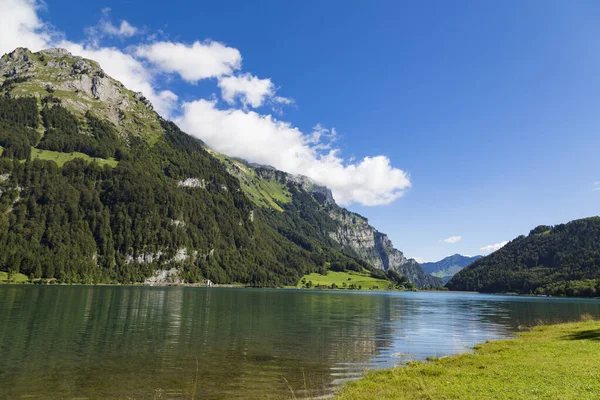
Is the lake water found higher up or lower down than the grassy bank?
lower down

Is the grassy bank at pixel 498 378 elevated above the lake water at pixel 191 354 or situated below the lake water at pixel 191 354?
above

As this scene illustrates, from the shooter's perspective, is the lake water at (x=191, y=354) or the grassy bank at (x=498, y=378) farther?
the lake water at (x=191, y=354)

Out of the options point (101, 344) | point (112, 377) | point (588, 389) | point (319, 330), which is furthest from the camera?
point (319, 330)

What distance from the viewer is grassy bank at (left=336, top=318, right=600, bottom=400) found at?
830 inches

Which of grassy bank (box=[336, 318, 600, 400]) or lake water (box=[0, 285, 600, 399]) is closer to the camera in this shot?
grassy bank (box=[336, 318, 600, 400])

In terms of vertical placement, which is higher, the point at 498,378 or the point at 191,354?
the point at 498,378

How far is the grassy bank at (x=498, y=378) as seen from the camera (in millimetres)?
21094

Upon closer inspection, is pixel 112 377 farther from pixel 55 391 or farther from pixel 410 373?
pixel 410 373

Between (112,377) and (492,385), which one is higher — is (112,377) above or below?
below

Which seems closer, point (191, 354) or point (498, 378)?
point (498, 378)

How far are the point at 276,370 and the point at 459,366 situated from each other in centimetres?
1550

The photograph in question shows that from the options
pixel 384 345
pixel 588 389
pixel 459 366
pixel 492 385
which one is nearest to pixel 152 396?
pixel 492 385

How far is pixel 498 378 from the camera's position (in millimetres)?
25000

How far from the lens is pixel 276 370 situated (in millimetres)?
34750
